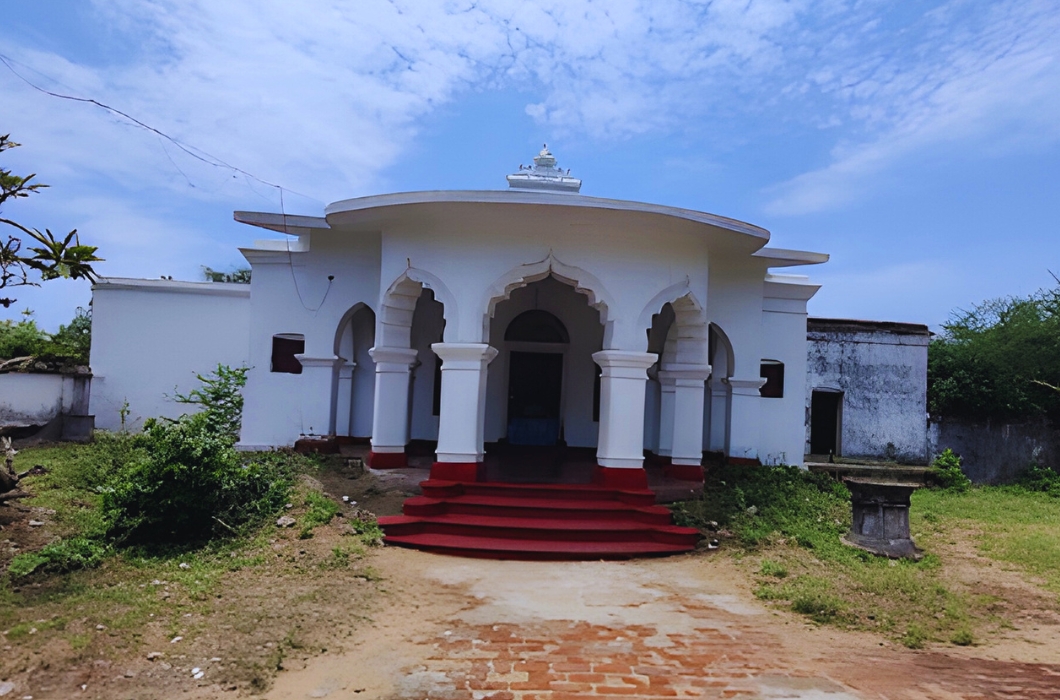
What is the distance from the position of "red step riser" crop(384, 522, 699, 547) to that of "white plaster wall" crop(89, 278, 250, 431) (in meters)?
7.84

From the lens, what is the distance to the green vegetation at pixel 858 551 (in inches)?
239

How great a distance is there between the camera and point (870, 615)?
6.04 m

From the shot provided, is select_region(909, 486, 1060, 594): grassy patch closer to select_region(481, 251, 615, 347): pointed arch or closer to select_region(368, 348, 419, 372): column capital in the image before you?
select_region(481, 251, 615, 347): pointed arch

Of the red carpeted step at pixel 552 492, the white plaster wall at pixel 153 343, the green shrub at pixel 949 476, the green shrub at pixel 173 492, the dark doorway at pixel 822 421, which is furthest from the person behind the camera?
the dark doorway at pixel 822 421

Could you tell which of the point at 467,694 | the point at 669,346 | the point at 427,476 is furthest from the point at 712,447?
the point at 467,694

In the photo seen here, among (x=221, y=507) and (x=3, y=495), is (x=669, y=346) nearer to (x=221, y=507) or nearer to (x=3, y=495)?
(x=221, y=507)

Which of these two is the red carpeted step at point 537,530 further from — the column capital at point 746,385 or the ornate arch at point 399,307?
the column capital at point 746,385

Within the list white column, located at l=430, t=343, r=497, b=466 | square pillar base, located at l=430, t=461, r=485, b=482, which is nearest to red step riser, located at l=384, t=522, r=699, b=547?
square pillar base, located at l=430, t=461, r=485, b=482

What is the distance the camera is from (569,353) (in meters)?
13.3

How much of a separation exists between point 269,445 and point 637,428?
563cm

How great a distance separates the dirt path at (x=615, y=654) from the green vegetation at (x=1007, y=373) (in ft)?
44.9

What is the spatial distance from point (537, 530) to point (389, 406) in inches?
117

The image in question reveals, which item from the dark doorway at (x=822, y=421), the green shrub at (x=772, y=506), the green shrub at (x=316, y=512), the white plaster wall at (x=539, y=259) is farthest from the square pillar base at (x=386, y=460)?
the dark doorway at (x=822, y=421)

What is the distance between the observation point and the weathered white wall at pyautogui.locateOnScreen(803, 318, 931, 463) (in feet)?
56.5
